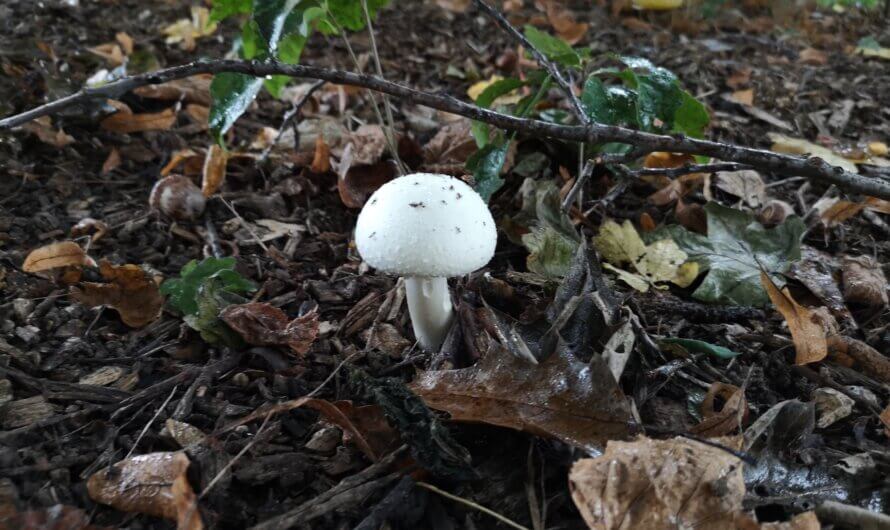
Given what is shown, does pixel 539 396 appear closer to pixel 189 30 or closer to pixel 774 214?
pixel 774 214

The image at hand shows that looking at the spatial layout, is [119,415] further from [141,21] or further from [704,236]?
[141,21]

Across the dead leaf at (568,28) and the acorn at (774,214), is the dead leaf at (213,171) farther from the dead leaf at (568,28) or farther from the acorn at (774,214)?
the dead leaf at (568,28)

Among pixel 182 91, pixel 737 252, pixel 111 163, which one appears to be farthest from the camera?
pixel 182 91

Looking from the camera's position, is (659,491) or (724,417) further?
(724,417)

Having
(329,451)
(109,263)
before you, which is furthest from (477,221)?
(109,263)

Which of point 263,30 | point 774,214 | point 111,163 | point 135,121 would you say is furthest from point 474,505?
point 135,121

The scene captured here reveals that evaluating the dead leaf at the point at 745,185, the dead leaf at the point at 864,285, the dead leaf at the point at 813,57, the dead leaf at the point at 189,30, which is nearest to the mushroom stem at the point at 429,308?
the dead leaf at the point at 864,285

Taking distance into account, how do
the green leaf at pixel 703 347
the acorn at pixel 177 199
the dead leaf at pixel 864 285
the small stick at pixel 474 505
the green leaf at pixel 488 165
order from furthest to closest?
the acorn at pixel 177 199 < the green leaf at pixel 488 165 < the dead leaf at pixel 864 285 < the green leaf at pixel 703 347 < the small stick at pixel 474 505
